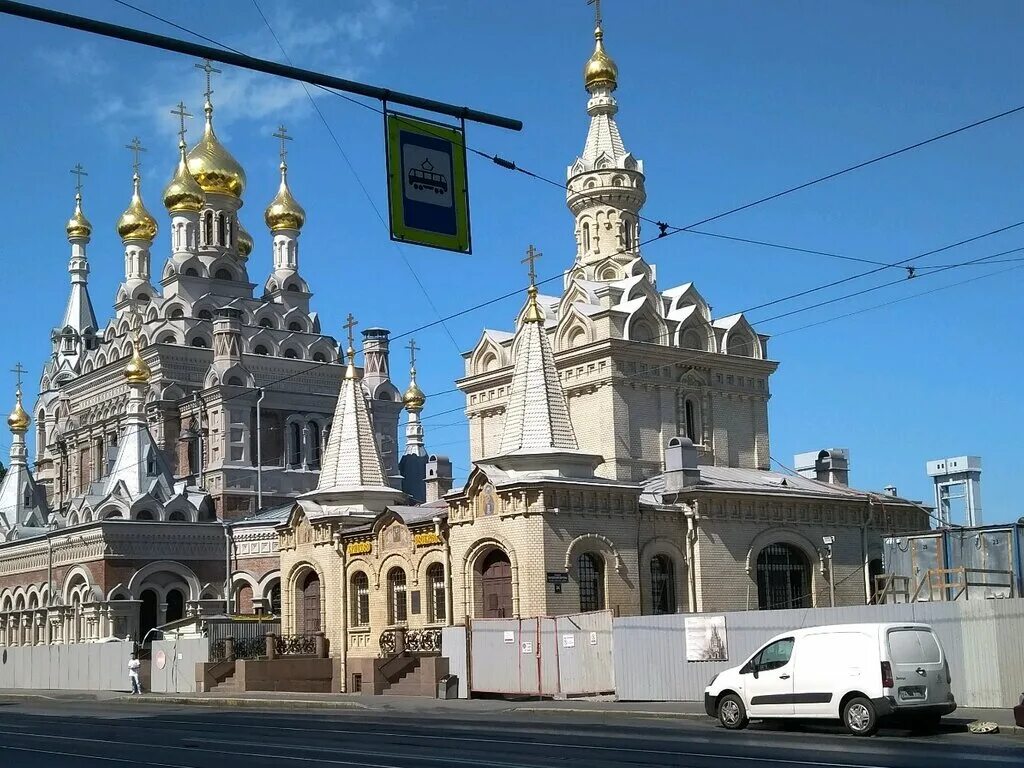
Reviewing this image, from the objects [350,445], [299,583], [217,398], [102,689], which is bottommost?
[102,689]

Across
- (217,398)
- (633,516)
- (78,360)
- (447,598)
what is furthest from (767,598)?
(78,360)

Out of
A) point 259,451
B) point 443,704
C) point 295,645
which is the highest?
point 259,451

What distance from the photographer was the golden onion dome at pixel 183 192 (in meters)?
66.2

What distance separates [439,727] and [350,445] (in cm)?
1894

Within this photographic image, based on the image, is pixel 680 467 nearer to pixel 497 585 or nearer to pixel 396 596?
pixel 497 585

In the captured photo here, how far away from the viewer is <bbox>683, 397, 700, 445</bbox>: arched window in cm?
4216

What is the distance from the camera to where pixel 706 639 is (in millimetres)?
26703

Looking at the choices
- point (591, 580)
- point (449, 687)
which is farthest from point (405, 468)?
point (449, 687)

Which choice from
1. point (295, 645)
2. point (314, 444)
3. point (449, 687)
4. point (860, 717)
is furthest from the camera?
point (314, 444)

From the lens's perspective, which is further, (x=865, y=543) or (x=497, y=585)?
(x=865, y=543)

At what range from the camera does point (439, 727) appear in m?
22.2

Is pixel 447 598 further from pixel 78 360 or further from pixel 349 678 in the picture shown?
pixel 78 360

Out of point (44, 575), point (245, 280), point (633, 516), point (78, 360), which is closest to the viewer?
point (633, 516)

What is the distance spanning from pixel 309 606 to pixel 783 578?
1392cm
